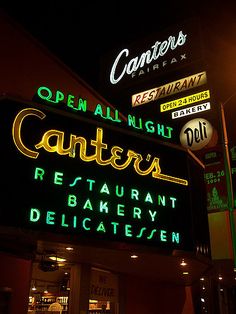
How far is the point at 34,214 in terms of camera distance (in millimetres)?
8836

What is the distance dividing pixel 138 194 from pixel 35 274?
553cm

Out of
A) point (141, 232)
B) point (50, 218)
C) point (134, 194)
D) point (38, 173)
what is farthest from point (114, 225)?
point (38, 173)

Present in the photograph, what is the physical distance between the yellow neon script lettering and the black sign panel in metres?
0.02

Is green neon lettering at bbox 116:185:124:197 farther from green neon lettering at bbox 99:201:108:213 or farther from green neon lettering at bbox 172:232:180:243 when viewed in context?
green neon lettering at bbox 172:232:180:243

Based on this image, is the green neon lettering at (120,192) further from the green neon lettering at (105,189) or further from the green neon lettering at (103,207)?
the green neon lettering at (103,207)

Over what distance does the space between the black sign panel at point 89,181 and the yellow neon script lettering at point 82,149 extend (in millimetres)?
23

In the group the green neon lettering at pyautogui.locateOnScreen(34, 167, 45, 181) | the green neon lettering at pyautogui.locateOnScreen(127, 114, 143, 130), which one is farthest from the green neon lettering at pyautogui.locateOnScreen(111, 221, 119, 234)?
the green neon lettering at pyautogui.locateOnScreen(127, 114, 143, 130)

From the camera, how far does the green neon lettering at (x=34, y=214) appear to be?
8750 millimetres

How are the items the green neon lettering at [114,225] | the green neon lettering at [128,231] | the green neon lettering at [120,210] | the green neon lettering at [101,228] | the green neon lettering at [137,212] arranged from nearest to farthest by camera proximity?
the green neon lettering at [101,228]
the green neon lettering at [114,225]
the green neon lettering at [128,231]
the green neon lettering at [120,210]
the green neon lettering at [137,212]

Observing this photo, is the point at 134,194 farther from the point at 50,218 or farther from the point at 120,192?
the point at 50,218

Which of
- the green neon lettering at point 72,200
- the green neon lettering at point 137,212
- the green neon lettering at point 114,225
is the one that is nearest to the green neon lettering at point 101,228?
the green neon lettering at point 114,225

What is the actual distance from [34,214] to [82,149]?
2.22 m

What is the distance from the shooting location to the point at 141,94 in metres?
19.8

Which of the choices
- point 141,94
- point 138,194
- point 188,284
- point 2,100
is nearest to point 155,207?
point 138,194
